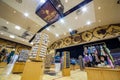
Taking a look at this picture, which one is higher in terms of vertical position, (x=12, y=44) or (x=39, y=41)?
(x=12, y=44)

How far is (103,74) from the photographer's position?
2.58 meters

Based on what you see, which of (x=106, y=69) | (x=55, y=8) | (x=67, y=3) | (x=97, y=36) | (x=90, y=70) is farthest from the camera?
(x=97, y=36)

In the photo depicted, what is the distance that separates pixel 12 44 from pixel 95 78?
12777 millimetres

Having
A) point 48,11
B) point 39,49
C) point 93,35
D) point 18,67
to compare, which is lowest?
point 18,67

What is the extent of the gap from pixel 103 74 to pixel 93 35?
6.22 metres

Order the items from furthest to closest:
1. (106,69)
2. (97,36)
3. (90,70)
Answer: (97,36), (90,70), (106,69)

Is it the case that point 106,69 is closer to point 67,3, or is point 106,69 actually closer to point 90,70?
point 90,70

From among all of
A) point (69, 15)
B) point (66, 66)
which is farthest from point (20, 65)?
point (69, 15)

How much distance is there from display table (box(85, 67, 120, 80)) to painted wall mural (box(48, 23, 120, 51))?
5.53 metres

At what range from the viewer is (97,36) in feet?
25.4

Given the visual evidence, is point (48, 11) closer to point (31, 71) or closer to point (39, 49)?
point (39, 49)

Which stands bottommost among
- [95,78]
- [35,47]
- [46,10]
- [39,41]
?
[95,78]

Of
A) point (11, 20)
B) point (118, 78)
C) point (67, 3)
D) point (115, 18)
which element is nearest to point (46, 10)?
point (67, 3)

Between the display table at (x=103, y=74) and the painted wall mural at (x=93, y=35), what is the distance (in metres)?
5.53
